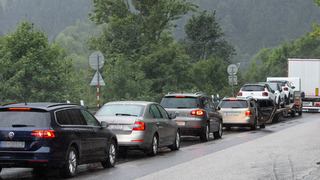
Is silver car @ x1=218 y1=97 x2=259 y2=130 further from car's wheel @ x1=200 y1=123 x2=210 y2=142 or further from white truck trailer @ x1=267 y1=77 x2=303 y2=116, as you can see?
white truck trailer @ x1=267 y1=77 x2=303 y2=116

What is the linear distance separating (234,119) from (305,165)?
47.0ft

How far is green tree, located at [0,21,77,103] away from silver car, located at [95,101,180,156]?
2485 cm

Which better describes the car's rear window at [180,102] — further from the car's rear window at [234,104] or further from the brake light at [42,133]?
the brake light at [42,133]

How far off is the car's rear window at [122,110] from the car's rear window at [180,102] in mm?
5126

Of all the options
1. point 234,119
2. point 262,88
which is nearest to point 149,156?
point 234,119

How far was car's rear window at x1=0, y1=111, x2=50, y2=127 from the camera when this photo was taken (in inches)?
415

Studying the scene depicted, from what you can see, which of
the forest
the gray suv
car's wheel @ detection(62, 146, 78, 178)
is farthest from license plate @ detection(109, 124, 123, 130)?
the forest

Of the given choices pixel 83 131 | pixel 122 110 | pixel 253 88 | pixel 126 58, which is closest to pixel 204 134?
pixel 122 110

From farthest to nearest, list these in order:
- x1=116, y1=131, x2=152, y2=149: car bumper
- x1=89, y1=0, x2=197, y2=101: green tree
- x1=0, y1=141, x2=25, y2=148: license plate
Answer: x1=89, y1=0, x2=197, y2=101: green tree < x1=116, y1=131, x2=152, y2=149: car bumper < x1=0, y1=141, x2=25, y2=148: license plate

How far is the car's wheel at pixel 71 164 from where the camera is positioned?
1083cm

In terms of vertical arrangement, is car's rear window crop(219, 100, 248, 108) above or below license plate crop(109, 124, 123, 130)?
above

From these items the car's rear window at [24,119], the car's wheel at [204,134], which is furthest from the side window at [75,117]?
the car's wheel at [204,134]

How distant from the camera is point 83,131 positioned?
38.4 feet

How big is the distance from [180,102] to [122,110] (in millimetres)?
5661
